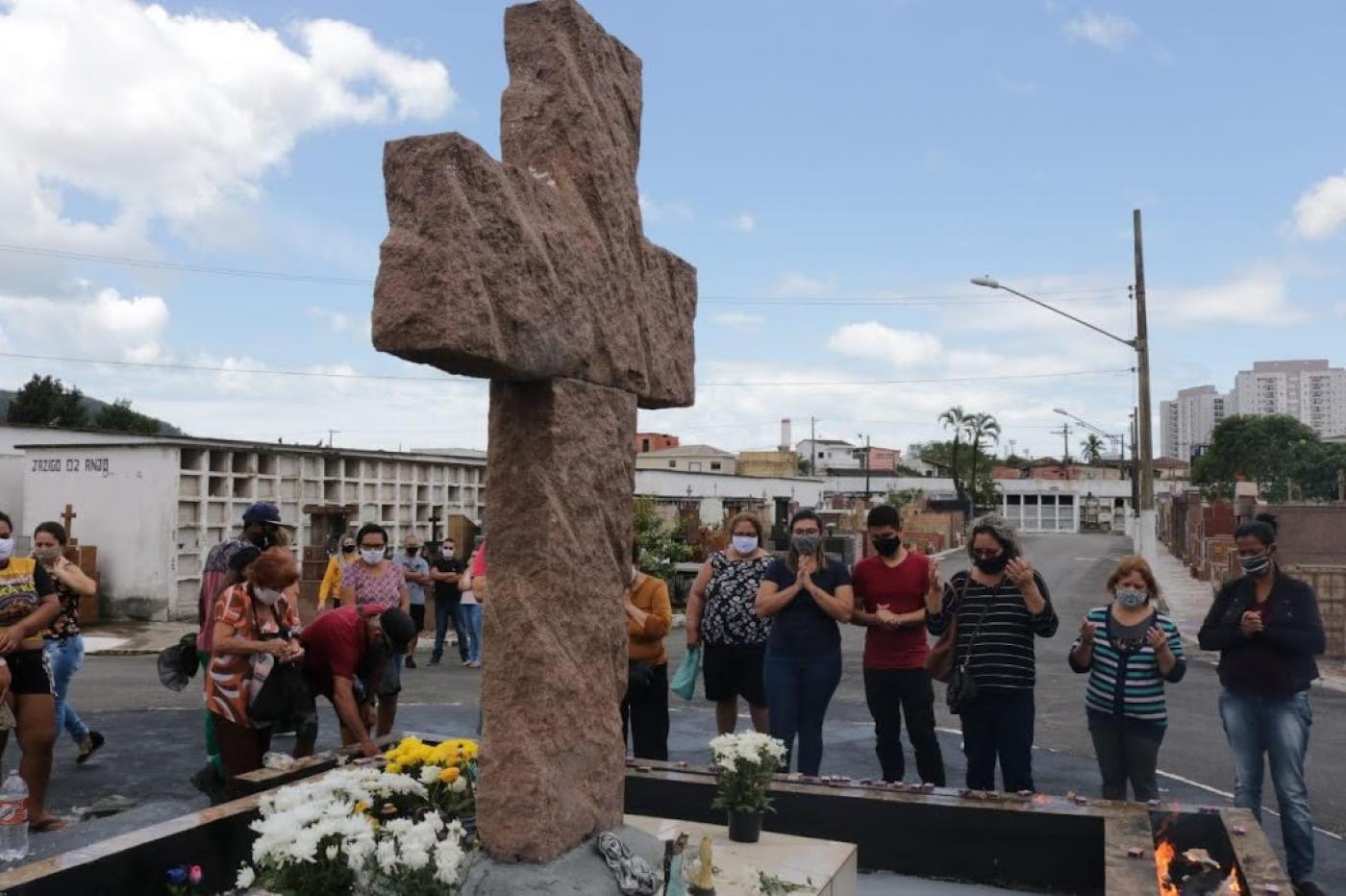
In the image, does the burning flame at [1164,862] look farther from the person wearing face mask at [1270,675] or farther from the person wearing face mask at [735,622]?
the person wearing face mask at [735,622]

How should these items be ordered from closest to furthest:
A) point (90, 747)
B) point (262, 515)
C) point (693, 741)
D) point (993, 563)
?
1. point (993, 563)
2. point (262, 515)
3. point (90, 747)
4. point (693, 741)

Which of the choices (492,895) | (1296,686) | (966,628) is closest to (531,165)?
(492,895)

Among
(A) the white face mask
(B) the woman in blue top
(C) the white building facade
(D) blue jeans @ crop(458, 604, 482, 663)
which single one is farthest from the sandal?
(C) the white building facade

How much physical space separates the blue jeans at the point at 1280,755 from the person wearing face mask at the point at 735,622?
8.28 ft

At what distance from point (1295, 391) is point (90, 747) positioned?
18762cm

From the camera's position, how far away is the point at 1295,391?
553ft

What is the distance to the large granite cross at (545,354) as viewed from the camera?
3324 millimetres

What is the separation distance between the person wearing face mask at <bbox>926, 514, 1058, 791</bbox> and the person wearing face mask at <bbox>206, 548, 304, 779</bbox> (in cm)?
340

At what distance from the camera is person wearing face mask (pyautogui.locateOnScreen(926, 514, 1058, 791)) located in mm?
5668

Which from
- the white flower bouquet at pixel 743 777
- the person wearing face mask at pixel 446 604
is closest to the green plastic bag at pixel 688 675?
the white flower bouquet at pixel 743 777

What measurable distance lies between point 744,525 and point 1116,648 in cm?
229

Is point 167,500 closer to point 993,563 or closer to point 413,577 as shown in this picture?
point 413,577

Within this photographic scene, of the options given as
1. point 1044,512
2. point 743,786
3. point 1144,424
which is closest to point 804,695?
point 743,786

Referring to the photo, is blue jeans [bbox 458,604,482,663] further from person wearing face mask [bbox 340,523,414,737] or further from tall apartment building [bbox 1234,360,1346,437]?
tall apartment building [bbox 1234,360,1346,437]
